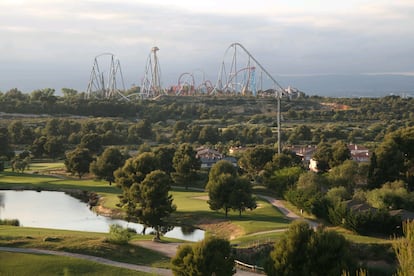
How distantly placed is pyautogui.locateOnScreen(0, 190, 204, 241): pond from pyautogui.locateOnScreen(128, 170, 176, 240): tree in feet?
7.55

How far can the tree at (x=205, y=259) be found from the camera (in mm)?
19922

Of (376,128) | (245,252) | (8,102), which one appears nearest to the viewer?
(245,252)

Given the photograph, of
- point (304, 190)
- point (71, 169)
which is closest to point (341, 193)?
point (304, 190)

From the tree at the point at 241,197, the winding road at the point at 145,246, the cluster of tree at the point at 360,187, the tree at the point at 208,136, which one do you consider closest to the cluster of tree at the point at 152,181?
the winding road at the point at 145,246

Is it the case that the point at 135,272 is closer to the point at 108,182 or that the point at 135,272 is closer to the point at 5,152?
the point at 108,182

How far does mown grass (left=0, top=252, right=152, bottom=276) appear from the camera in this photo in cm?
2264

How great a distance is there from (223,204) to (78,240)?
12.1 meters

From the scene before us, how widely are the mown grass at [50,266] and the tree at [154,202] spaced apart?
25.3 ft

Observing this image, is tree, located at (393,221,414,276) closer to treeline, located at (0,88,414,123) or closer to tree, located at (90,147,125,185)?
tree, located at (90,147,125,185)

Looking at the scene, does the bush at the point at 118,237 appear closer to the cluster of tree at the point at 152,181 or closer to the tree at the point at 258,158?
the cluster of tree at the point at 152,181

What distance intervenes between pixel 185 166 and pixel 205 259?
95.7 ft

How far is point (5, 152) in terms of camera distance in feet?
206

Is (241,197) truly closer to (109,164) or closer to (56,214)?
(56,214)

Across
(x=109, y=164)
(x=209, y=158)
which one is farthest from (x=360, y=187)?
(x=109, y=164)
